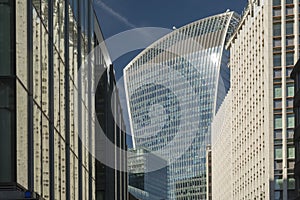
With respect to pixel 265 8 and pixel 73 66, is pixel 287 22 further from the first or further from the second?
pixel 73 66

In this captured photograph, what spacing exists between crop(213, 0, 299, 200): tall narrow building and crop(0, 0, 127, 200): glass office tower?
79025mm

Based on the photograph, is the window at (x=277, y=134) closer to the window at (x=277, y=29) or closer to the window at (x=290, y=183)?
the window at (x=290, y=183)

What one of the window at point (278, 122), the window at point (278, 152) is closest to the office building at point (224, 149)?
the window at point (278, 122)

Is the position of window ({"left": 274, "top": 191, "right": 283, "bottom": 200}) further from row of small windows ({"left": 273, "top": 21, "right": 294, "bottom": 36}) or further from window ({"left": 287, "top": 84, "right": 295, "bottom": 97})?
row of small windows ({"left": 273, "top": 21, "right": 294, "bottom": 36})

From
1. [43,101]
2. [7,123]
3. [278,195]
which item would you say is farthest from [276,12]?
[7,123]

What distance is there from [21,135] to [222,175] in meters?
164

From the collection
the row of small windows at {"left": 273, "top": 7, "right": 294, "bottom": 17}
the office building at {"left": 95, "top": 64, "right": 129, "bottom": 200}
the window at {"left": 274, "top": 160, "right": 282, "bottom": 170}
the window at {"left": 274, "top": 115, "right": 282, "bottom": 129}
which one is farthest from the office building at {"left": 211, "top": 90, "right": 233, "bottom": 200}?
the office building at {"left": 95, "top": 64, "right": 129, "bottom": 200}

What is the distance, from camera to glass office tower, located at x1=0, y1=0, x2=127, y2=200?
79.0 feet

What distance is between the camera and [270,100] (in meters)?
125

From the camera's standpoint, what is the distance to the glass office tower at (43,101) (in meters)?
24.1

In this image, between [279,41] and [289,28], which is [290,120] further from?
[289,28]

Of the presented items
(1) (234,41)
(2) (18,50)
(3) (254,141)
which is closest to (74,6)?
(2) (18,50)

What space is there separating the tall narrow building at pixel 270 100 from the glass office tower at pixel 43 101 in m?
79.0

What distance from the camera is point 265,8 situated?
12888 centimetres
